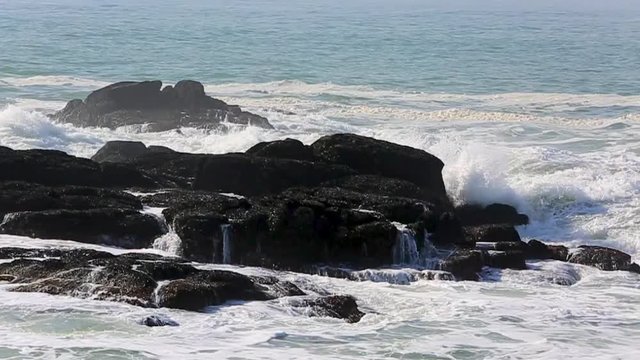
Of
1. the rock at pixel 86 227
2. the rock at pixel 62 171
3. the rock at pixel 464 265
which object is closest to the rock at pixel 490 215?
the rock at pixel 464 265

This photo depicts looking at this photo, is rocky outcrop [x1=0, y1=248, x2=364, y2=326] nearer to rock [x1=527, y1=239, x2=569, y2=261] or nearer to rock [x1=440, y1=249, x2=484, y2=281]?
rock [x1=440, y1=249, x2=484, y2=281]

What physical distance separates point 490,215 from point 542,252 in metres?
2.43

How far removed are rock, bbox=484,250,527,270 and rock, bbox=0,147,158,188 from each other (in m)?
6.29

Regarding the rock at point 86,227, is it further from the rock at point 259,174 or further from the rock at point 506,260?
the rock at point 506,260

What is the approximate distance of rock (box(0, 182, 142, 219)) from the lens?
17.9m

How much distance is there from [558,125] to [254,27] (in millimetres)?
39761

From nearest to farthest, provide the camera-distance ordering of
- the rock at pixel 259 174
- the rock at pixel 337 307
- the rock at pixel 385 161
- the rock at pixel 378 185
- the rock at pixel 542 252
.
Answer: the rock at pixel 337 307 < the rock at pixel 542 252 < the rock at pixel 378 185 < the rock at pixel 259 174 < the rock at pixel 385 161

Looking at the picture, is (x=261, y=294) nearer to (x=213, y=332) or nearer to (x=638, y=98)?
(x=213, y=332)

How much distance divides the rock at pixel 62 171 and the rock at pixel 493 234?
5.75m

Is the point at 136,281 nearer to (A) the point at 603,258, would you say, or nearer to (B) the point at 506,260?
(B) the point at 506,260

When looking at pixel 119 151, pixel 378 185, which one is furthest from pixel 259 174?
pixel 119 151

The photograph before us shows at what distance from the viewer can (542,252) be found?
1847cm

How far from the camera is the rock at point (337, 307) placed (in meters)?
14.5

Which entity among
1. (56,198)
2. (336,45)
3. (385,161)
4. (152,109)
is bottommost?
(56,198)
